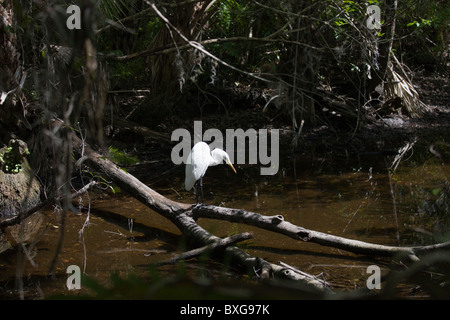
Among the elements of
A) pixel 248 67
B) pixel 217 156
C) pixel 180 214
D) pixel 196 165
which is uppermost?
pixel 248 67

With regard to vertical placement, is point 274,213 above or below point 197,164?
below

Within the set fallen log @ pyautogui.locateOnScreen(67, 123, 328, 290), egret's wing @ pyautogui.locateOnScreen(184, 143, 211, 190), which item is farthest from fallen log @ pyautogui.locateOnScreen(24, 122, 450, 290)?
egret's wing @ pyautogui.locateOnScreen(184, 143, 211, 190)

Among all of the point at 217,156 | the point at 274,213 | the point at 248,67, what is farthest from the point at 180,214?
the point at 248,67

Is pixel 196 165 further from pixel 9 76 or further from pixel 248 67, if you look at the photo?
pixel 248 67

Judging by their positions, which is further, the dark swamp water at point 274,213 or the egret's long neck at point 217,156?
the egret's long neck at point 217,156

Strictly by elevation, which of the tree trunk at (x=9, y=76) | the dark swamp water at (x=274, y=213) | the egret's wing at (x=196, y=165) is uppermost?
the tree trunk at (x=9, y=76)

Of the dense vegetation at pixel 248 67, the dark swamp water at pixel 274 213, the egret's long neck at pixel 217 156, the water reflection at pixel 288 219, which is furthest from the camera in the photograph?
the dense vegetation at pixel 248 67

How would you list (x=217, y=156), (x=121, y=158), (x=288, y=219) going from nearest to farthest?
(x=288, y=219), (x=217, y=156), (x=121, y=158)

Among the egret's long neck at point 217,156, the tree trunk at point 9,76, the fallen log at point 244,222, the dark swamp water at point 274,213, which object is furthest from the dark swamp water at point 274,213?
the tree trunk at point 9,76

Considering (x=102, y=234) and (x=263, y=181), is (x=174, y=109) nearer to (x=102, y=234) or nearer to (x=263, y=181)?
(x=263, y=181)

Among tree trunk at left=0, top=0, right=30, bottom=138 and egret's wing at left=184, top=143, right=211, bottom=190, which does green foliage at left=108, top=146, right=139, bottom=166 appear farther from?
egret's wing at left=184, top=143, right=211, bottom=190

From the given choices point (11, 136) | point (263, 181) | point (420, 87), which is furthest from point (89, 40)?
point (420, 87)

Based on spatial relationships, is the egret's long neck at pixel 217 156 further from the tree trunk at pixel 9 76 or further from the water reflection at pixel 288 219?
the tree trunk at pixel 9 76

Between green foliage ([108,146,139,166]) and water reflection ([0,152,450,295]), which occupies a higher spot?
green foliage ([108,146,139,166])
